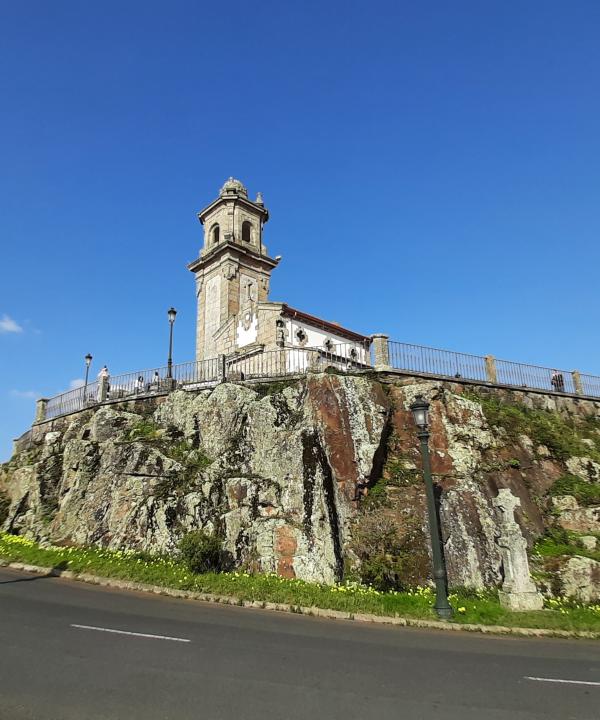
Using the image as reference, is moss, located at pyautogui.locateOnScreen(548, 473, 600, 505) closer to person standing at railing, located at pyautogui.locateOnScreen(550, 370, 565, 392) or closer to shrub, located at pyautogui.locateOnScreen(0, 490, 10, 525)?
person standing at railing, located at pyautogui.locateOnScreen(550, 370, 565, 392)

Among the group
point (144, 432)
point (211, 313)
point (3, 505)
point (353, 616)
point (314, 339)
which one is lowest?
point (353, 616)

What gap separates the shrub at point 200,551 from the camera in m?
13.8

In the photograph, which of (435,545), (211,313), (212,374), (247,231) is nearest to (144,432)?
(212,374)

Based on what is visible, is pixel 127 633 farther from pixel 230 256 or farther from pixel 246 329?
pixel 230 256

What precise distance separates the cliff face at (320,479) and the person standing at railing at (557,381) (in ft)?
14.6

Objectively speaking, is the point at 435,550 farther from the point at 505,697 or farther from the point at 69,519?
the point at 69,519

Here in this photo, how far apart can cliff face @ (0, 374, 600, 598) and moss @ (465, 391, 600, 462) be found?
10cm

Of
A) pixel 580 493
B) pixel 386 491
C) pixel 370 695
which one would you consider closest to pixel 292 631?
pixel 370 695

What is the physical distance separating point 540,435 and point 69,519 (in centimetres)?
1988

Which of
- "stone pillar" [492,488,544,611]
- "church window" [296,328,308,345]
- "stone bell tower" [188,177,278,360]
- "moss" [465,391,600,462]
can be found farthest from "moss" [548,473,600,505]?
"stone bell tower" [188,177,278,360]

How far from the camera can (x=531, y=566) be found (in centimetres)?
1463

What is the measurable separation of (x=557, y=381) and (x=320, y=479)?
1746 centimetres

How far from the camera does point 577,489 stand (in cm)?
1889

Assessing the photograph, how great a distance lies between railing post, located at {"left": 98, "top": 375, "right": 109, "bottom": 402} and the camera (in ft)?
81.3
